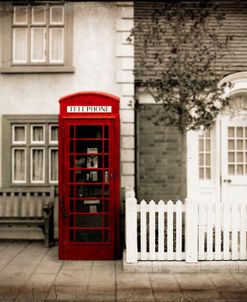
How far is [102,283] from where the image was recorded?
6273mm

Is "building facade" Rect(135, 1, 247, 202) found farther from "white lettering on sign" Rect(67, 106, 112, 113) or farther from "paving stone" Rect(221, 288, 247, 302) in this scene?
"paving stone" Rect(221, 288, 247, 302)

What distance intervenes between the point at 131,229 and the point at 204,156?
391 centimetres

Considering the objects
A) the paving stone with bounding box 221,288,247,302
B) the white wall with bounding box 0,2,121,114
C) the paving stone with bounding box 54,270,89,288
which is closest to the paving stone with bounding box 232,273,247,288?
the paving stone with bounding box 221,288,247,302

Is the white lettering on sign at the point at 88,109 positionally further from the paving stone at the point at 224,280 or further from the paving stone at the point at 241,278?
the paving stone at the point at 241,278

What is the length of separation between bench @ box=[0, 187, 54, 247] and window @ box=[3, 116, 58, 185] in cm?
31

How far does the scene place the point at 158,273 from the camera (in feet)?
22.2

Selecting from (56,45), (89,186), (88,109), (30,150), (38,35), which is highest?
(38,35)

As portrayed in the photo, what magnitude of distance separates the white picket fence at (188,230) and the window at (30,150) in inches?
128

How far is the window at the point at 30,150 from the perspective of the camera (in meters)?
9.51

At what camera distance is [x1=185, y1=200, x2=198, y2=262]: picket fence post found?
270 inches

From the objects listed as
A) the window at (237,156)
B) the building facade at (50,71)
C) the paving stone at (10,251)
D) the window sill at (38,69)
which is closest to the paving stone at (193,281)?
the paving stone at (10,251)

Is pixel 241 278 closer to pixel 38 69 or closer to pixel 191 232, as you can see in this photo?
pixel 191 232

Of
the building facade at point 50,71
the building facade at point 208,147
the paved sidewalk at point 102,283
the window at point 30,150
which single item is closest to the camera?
the paved sidewalk at point 102,283

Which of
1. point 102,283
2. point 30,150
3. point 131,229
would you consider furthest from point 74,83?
point 102,283
